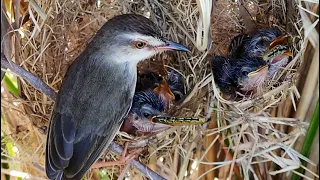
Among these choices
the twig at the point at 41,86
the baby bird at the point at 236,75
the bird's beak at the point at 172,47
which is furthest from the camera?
the baby bird at the point at 236,75

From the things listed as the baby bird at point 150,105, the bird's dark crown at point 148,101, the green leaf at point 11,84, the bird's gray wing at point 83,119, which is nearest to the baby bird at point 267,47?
the baby bird at point 150,105

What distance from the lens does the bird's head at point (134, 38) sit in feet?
8.07

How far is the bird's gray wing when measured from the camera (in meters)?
2.38

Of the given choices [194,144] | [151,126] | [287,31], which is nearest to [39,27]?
[151,126]

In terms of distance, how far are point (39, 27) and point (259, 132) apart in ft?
3.28

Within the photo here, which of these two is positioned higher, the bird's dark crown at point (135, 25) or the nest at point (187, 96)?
the bird's dark crown at point (135, 25)

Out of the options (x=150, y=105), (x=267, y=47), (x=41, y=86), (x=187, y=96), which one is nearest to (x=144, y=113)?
(x=150, y=105)

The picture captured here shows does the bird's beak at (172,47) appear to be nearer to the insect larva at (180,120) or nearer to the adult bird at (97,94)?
the adult bird at (97,94)

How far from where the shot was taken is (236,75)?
104 inches

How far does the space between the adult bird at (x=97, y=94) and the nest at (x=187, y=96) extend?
0.52ft

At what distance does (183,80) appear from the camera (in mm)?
2742

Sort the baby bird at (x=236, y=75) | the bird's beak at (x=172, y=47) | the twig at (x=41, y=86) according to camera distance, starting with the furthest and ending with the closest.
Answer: the baby bird at (x=236, y=75)
the bird's beak at (x=172, y=47)
the twig at (x=41, y=86)

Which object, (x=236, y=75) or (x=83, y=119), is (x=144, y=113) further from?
(x=236, y=75)

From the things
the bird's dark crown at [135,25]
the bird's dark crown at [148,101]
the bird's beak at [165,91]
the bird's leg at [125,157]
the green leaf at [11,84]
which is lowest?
the bird's leg at [125,157]
